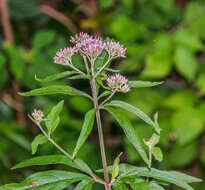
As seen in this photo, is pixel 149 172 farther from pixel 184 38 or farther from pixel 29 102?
pixel 29 102

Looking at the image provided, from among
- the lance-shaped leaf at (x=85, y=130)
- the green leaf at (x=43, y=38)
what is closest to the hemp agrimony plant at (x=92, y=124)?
the lance-shaped leaf at (x=85, y=130)

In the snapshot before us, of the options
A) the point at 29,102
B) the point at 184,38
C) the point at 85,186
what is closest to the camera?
the point at 85,186

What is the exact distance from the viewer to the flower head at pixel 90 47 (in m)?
0.70

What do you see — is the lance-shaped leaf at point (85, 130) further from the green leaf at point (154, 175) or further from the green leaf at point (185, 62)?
the green leaf at point (185, 62)

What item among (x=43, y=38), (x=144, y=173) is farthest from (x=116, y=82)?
(x=43, y=38)

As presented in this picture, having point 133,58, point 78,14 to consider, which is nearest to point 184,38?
point 133,58

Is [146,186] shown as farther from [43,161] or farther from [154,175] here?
[43,161]

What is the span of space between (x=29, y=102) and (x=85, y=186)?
5.10 ft

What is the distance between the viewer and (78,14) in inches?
93.0

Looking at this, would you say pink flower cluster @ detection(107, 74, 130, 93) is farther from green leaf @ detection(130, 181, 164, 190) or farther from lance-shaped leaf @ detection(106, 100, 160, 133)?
green leaf @ detection(130, 181, 164, 190)

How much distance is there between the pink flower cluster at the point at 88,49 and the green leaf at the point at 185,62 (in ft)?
3.79

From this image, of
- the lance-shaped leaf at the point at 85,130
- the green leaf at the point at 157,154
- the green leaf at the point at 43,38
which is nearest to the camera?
the lance-shaped leaf at the point at 85,130

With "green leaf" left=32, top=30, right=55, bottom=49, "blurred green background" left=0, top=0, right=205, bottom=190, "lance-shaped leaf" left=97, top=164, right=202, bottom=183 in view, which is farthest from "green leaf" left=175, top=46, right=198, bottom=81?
"lance-shaped leaf" left=97, top=164, right=202, bottom=183

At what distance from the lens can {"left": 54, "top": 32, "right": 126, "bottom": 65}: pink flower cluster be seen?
70cm
